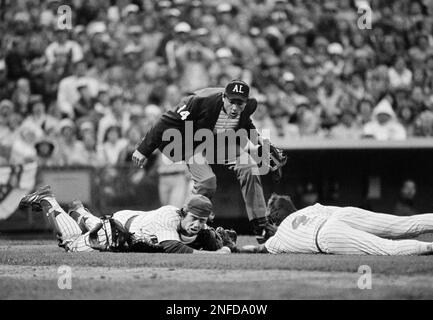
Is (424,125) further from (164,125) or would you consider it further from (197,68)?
(164,125)

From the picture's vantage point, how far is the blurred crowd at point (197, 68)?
14383 mm

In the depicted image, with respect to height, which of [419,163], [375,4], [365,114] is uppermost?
[375,4]

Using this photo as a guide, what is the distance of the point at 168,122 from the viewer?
32.3 feet

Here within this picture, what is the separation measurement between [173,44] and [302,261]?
8504mm

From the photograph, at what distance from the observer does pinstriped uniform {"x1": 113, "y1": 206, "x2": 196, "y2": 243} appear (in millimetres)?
8586

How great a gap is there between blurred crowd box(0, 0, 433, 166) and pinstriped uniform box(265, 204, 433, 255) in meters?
5.11

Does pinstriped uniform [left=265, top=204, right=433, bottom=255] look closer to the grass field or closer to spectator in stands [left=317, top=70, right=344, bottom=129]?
the grass field

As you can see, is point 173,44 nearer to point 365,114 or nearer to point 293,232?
point 365,114

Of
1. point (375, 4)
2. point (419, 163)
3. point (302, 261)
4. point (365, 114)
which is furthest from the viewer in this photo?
point (375, 4)

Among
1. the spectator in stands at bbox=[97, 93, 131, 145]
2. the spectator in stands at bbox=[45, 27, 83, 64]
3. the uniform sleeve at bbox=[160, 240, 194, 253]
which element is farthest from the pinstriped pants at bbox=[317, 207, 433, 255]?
the spectator in stands at bbox=[45, 27, 83, 64]

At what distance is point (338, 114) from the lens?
14.9 m
